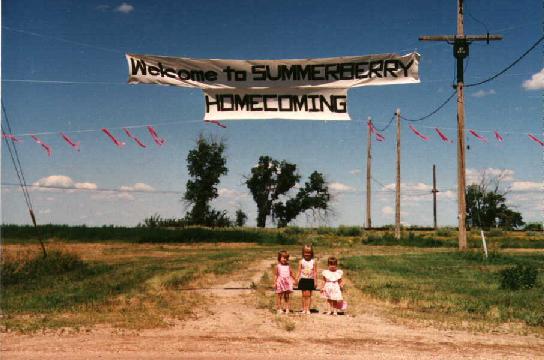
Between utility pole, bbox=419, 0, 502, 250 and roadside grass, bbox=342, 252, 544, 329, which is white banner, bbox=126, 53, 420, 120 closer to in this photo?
roadside grass, bbox=342, 252, 544, 329

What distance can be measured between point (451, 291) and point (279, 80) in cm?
655

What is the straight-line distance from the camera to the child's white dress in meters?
9.94

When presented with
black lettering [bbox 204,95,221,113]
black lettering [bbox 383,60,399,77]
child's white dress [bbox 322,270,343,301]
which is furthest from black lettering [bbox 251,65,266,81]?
child's white dress [bbox 322,270,343,301]

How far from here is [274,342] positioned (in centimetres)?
734

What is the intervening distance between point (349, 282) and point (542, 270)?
707 cm

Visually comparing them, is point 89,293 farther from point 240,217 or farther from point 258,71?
point 240,217

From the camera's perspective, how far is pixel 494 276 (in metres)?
15.7

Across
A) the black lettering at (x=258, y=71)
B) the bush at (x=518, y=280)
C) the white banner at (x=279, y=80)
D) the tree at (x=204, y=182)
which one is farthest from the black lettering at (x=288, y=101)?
the tree at (x=204, y=182)

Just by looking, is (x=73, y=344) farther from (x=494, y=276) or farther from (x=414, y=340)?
(x=494, y=276)

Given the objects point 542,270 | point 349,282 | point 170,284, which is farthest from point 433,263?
point 170,284

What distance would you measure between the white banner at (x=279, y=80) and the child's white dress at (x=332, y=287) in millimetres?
2973

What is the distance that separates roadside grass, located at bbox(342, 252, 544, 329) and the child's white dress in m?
1.27

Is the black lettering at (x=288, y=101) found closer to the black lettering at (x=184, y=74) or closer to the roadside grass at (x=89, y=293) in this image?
the black lettering at (x=184, y=74)

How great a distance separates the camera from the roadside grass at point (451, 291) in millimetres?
9718
